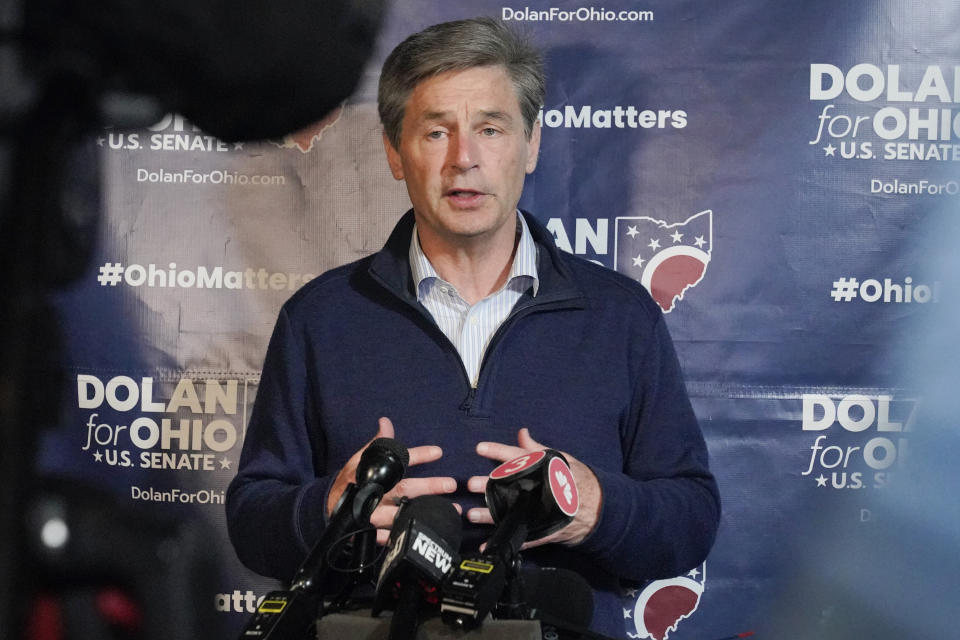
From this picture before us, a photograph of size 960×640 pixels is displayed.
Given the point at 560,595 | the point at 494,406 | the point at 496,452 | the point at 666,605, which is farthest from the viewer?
the point at 666,605

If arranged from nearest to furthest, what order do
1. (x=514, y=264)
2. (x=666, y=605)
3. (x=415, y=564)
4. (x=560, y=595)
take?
(x=415, y=564), (x=560, y=595), (x=514, y=264), (x=666, y=605)

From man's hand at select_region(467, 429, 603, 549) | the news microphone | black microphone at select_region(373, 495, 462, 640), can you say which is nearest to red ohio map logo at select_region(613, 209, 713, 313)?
man's hand at select_region(467, 429, 603, 549)

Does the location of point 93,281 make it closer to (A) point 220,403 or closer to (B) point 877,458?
(A) point 220,403

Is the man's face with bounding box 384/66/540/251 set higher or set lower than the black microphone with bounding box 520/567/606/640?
higher

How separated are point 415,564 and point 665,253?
5.22ft

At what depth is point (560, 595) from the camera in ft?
5.19

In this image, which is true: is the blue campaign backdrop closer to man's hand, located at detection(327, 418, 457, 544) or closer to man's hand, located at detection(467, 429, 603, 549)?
man's hand, located at detection(467, 429, 603, 549)

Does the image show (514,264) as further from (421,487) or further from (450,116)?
(421,487)

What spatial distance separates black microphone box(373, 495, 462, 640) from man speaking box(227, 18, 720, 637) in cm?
68

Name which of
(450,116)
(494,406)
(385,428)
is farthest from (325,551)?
(450,116)

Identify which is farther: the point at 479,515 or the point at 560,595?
the point at 479,515

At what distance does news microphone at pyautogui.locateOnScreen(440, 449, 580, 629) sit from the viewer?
3.79ft

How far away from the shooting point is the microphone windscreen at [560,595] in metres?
1.56

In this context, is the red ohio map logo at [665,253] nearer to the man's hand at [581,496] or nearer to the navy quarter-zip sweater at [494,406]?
the navy quarter-zip sweater at [494,406]
